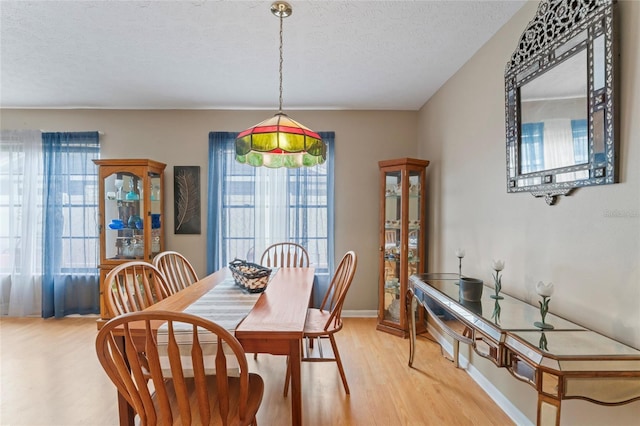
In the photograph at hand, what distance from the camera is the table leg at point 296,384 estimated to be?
52.6 inches

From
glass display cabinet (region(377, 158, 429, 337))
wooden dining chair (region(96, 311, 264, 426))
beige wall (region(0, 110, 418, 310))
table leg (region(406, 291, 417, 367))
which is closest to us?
wooden dining chair (region(96, 311, 264, 426))

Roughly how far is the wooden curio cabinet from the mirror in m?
3.41

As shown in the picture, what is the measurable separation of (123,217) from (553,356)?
388 cm

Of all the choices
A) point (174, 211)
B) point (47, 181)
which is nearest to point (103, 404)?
point (174, 211)

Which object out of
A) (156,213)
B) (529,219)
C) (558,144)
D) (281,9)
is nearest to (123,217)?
(156,213)

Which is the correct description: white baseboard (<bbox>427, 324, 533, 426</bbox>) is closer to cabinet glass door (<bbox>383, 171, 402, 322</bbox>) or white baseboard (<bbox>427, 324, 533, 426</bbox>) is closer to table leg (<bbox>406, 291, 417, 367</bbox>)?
table leg (<bbox>406, 291, 417, 367</bbox>)

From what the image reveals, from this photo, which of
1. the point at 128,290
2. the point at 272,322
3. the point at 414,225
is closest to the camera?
the point at 272,322

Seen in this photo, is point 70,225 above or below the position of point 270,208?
below

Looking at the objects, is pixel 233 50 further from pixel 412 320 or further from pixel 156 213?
pixel 412 320

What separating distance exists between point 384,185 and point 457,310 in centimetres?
183

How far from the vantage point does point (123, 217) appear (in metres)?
3.43

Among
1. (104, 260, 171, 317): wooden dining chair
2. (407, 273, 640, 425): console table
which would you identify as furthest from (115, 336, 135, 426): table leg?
(407, 273, 640, 425): console table

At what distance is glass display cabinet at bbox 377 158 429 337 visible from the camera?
10.4ft

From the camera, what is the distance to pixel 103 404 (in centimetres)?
204
